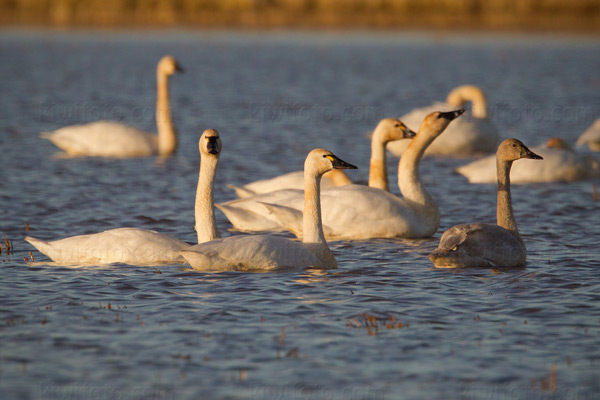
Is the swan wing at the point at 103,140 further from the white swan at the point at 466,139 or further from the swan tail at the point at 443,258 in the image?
the swan tail at the point at 443,258

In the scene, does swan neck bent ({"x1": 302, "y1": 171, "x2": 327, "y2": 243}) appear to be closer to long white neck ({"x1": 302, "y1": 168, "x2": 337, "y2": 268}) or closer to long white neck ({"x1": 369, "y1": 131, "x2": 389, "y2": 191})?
long white neck ({"x1": 302, "y1": 168, "x2": 337, "y2": 268})

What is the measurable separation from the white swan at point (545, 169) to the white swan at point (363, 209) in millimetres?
3256

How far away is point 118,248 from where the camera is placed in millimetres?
8438

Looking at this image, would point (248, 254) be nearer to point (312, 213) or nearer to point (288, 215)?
point (312, 213)

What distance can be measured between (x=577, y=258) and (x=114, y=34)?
3773 cm

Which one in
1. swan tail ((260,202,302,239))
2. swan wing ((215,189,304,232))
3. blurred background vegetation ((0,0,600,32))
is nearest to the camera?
swan tail ((260,202,302,239))

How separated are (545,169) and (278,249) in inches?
264

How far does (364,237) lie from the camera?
10227 millimetres

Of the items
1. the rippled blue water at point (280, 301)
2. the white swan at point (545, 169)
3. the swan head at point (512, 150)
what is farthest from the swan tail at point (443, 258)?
the white swan at point (545, 169)

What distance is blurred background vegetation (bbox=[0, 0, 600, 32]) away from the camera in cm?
4475

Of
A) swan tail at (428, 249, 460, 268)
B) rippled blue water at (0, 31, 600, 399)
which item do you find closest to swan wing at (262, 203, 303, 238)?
rippled blue water at (0, 31, 600, 399)

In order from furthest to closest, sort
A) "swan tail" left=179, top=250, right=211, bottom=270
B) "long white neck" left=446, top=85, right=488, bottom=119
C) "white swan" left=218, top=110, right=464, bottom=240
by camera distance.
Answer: "long white neck" left=446, top=85, right=488, bottom=119 < "white swan" left=218, top=110, right=464, bottom=240 < "swan tail" left=179, top=250, right=211, bottom=270

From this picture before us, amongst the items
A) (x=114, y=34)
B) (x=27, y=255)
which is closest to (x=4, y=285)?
(x=27, y=255)

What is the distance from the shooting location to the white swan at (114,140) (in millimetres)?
16141
